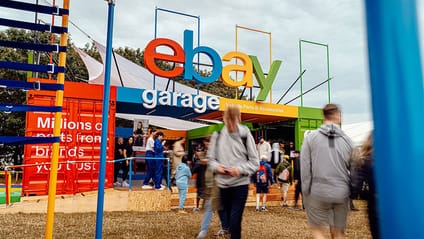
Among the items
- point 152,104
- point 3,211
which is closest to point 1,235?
point 3,211

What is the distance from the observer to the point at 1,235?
598 cm

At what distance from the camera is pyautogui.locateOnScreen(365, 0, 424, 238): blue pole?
24.9 inches

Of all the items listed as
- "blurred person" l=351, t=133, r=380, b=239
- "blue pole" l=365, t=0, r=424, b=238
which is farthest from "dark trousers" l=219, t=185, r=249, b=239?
"blue pole" l=365, t=0, r=424, b=238

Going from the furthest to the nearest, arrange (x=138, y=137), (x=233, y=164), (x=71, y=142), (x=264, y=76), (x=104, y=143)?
(x=264, y=76) → (x=138, y=137) → (x=71, y=142) → (x=104, y=143) → (x=233, y=164)

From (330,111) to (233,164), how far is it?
1.17m

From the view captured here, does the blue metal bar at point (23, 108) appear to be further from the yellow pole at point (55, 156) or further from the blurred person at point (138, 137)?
the blurred person at point (138, 137)

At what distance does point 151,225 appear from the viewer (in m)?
7.23

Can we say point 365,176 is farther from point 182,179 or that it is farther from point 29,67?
point 182,179

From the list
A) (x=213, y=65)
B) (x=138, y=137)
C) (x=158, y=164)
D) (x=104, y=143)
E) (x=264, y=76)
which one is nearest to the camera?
(x=104, y=143)

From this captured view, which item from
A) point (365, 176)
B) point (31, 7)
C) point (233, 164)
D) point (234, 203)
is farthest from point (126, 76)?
point (365, 176)

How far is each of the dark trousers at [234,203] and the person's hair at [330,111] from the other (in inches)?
45.4

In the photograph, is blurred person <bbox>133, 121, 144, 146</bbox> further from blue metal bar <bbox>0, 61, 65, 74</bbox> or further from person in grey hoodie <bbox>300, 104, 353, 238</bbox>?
person in grey hoodie <bbox>300, 104, 353, 238</bbox>

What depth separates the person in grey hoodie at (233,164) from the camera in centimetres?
374

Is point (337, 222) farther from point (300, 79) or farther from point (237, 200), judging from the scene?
point (300, 79)
